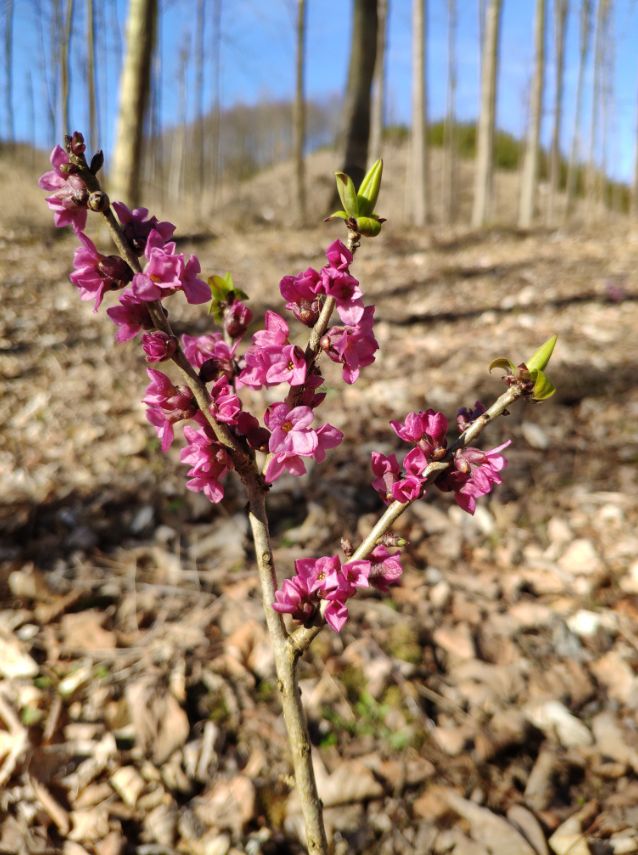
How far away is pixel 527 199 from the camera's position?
13305 mm

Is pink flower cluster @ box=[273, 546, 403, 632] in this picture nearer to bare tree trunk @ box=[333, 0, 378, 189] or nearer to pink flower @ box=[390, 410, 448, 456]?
pink flower @ box=[390, 410, 448, 456]

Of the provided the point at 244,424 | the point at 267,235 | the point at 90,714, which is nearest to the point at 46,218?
the point at 267,235

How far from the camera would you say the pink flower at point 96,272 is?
956mm

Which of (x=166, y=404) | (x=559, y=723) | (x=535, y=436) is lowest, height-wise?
(x=559, y=723)

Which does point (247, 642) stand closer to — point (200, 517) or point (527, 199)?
point (200, 517)

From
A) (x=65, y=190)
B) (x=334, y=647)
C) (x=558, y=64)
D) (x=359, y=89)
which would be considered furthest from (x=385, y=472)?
(x=558, y=64)

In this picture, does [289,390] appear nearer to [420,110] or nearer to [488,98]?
[420,110]

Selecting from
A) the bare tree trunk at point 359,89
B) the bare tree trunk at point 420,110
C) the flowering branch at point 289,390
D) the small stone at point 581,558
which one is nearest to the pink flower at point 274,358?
the flowering branch at point 289,390

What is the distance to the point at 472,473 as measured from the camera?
102 centimetres

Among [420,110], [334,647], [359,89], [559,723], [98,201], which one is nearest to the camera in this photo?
[98,201]

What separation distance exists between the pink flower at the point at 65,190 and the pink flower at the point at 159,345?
191 mm

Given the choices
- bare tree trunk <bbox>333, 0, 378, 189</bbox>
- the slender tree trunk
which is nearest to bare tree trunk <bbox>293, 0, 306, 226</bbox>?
bare tree trunk <bbox>333, 0, 378, 189</bbox>

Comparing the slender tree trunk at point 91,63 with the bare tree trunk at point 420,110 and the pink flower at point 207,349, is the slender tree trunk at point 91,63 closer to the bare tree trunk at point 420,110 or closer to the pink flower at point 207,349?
the bare tree trunk at point 420,110

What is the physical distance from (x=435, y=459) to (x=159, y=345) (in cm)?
49
